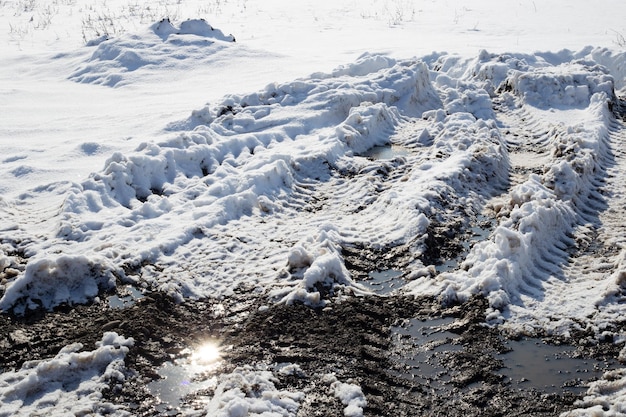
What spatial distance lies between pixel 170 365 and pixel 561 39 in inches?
473

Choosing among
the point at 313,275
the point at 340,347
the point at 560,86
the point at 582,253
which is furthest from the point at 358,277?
the point at 560,86

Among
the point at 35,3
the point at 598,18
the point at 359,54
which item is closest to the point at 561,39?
the point at 598,18

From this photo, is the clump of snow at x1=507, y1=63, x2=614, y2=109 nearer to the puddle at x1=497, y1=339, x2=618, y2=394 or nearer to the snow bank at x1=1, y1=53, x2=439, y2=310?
the snow bank at x1=1, y1=53, x2=439, y2=310

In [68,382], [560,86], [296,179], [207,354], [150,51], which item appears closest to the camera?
[68,382]

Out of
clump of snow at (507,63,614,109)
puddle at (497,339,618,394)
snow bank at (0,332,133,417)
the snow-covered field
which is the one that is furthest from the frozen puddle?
clump of snow at (507,63,614,109)

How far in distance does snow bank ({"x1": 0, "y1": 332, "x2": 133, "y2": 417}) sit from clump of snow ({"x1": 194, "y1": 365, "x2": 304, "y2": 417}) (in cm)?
58

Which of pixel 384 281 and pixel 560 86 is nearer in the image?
pixel 384 281

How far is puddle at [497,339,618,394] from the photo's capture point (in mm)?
4266

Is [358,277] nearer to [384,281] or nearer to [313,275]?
[384,281]

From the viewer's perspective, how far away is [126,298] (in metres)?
5.24

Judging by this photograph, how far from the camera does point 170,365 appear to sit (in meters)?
4.47

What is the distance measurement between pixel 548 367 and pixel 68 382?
314 centimetres

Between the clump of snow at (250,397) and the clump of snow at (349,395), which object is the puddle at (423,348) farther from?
the clump of snow at (250,397)

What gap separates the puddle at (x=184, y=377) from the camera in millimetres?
4152
